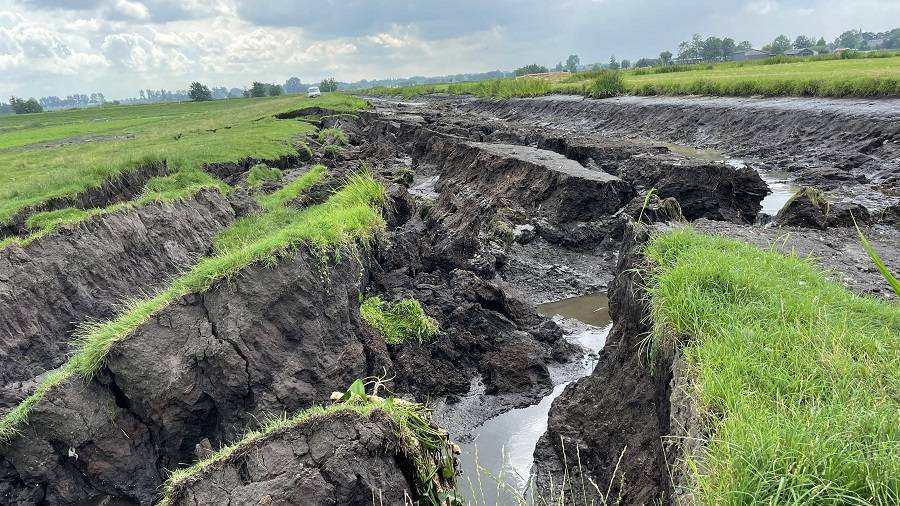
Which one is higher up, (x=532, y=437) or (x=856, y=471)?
(x=856, y=471)

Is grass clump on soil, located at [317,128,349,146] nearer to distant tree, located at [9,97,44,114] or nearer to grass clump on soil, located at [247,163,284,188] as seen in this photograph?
grass clump on soil, located at [247,163,284,188]

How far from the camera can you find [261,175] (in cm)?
1881

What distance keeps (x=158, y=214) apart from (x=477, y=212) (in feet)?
26.0

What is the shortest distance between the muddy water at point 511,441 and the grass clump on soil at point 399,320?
4.35ft

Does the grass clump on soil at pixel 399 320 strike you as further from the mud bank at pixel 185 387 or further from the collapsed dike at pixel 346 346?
the mud bank at pixel 185 387

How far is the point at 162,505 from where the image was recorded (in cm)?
419

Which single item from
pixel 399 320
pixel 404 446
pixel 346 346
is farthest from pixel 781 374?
pixel 399 320

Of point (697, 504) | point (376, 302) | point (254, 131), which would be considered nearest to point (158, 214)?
point (376, 302)

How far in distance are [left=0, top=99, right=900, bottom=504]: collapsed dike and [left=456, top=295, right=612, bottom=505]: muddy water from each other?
0.21 meters

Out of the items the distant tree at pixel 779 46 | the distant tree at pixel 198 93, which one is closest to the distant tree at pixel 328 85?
the distant tree at pixel 198 93

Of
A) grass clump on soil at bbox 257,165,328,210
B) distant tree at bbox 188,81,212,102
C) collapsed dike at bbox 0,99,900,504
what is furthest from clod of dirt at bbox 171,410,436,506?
distant tree at bbox 188,81,212,102

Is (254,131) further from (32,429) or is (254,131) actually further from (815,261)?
(815,261)

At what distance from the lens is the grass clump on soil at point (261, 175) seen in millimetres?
18000

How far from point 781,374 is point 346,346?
5368 millimetres
